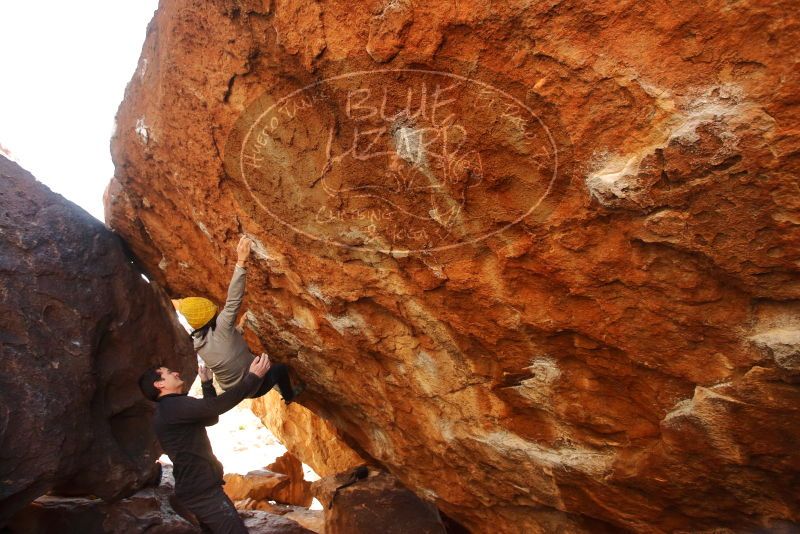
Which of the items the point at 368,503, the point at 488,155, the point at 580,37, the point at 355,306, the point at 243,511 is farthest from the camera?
the point at 243,511

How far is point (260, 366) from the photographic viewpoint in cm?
357

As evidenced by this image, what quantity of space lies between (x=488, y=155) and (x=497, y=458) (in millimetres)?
1978

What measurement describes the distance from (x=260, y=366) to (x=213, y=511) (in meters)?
1.18

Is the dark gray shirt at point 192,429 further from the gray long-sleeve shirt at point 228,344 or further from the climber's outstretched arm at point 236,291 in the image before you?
the climber's outstretched arm at point 236,291

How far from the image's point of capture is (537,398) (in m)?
2.97

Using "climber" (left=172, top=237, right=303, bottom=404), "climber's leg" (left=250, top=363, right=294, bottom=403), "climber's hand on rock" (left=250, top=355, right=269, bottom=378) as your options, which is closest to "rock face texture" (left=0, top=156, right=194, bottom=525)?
"climber" (left=172, top=237, right=303, bottom=404)

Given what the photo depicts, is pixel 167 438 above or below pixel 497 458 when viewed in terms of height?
below

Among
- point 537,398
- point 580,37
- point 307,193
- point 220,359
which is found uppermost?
point 580,37

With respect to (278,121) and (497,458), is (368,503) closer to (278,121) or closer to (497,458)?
(497,458)

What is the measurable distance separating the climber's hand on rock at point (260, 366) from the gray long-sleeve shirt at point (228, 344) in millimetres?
113

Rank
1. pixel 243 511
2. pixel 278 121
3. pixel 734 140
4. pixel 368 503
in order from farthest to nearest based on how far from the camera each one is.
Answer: pixel 243 511 → pixel 368 503 → pixel 278 121 → pixel 734 140

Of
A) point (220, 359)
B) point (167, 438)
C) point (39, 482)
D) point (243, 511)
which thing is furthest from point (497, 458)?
point (243, 511)

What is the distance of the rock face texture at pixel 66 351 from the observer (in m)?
3.50

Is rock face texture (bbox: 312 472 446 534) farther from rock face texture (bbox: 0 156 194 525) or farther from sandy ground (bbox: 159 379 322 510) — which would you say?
sandy ground (bbox: 159 379 322 510)
